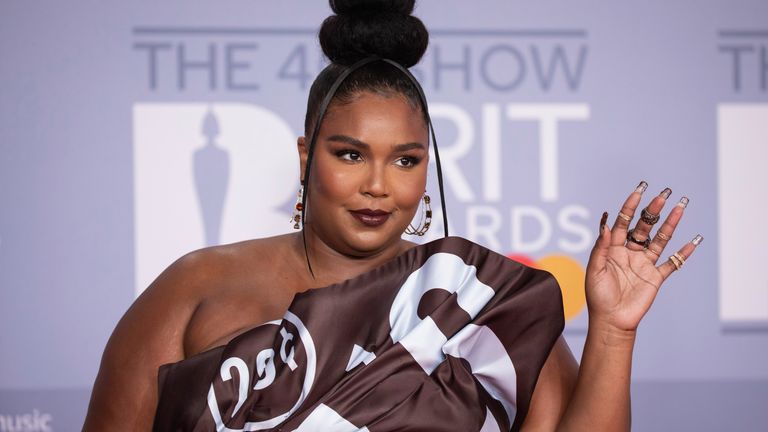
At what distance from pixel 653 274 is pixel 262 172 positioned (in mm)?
1230

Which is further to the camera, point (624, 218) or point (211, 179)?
point (211, 179)

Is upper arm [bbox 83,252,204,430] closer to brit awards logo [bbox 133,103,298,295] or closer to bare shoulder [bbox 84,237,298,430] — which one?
bare shoulder [bbox 84,237,298,430]

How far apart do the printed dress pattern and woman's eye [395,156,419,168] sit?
134 millimetres

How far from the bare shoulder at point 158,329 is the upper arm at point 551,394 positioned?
1.50 feet

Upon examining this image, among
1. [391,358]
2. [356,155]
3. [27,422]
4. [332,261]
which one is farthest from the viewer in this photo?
[27,422]

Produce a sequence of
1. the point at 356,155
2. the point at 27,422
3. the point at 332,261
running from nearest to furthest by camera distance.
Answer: the point at 356,155 → the point at 332,261 → the point at 27,422

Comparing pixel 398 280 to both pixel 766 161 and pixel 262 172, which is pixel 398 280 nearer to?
pixel 262 172

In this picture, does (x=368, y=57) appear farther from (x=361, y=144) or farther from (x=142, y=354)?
(x=142, y=354)

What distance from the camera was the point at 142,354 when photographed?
4.56 ft

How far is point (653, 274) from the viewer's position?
134cm

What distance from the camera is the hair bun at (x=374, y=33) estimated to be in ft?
4.82

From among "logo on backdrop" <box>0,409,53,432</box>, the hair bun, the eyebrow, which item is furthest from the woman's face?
"logo on backdrop" <box>0,409,53,432</box>

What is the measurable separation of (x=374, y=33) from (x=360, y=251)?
349mm

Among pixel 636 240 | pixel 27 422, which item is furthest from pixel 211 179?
pixel 636 240
